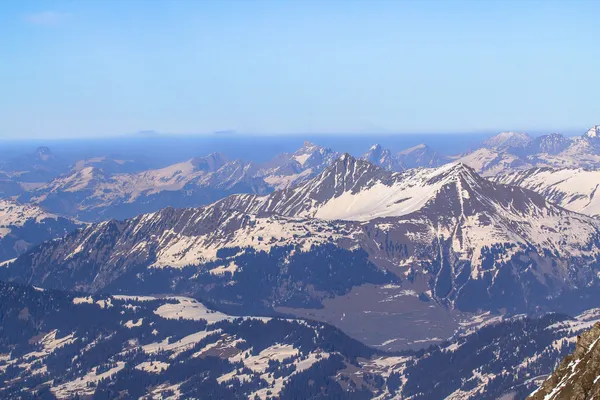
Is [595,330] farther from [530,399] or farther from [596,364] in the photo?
[530,399]

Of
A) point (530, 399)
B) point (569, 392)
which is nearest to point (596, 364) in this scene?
point (569, 392)

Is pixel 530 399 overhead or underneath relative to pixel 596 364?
underneath

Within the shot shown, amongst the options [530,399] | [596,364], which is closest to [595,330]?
[596,364]

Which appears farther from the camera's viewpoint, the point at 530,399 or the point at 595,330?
the point at 530,399

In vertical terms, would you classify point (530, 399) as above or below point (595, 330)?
below

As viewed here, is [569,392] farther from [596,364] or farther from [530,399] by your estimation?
[530,399]

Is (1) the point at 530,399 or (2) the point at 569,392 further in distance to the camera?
(1) the point at 530,399
